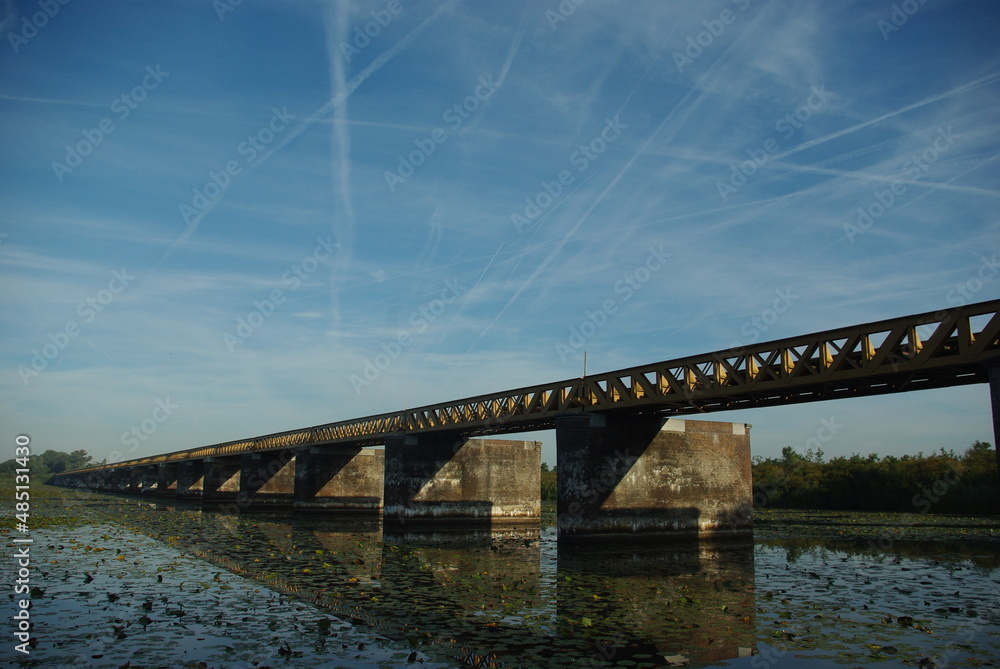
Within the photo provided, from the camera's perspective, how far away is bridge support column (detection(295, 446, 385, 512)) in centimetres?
4966

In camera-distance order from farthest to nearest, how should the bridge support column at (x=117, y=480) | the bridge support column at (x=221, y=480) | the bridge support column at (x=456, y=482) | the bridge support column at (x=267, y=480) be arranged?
the bridge support column at (x=117, y=480) < the bridge support column at (x=221, y=480) < the bridge support column at (x=267, y=480) < the bridge support column at (x=456, y=482)

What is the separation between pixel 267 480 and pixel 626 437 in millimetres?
43199

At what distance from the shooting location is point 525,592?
14.8 metres

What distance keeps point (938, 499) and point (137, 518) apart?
53870 millimetres

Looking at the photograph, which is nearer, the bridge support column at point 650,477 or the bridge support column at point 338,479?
the bridge support column at point 650,477

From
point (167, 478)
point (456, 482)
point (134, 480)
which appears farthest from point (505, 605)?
point (134, 480)

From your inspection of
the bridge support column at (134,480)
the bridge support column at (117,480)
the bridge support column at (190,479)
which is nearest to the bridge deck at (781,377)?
the bridge support column at (190,479)

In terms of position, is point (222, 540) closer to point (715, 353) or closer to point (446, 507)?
point (446, 507)

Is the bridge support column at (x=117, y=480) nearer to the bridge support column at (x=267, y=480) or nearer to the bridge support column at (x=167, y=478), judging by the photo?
the bridge support column at (x=167, y=478)

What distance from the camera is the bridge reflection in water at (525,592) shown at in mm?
9977

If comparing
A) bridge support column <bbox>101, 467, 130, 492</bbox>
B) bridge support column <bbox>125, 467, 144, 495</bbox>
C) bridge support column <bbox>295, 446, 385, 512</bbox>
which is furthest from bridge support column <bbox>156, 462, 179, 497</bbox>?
bridge support column <bbox>295, 446, 385, 512</bbox>

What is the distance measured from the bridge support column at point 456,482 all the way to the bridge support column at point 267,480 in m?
24.1

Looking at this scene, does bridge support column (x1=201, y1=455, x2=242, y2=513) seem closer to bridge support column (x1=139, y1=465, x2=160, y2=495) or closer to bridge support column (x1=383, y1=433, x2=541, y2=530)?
bridge support column (x1=139, y1=465, x2=160, y2=495)

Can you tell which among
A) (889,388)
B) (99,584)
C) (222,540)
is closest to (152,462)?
(222,540)
